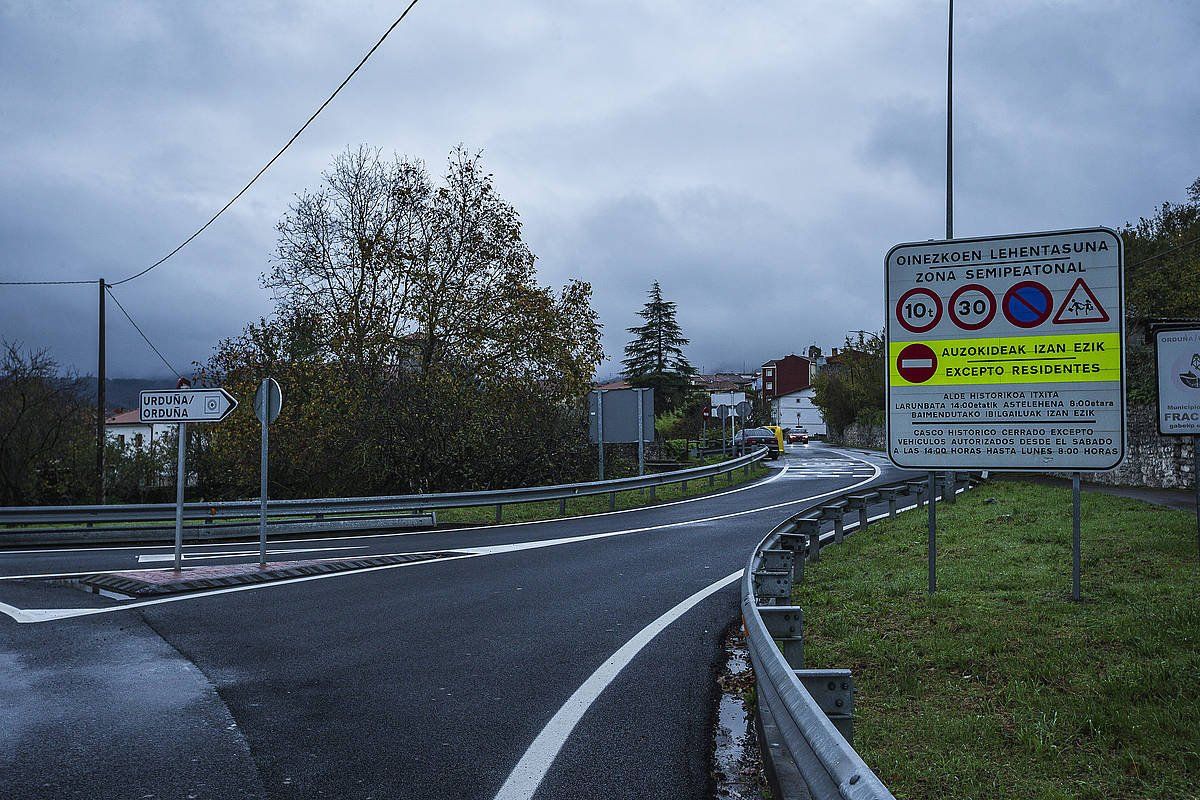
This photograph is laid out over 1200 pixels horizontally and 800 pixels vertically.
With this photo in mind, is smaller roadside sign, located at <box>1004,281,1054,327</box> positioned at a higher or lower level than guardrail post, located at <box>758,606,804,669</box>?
higher

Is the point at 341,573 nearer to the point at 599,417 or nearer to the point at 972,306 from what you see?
the point at 972,306

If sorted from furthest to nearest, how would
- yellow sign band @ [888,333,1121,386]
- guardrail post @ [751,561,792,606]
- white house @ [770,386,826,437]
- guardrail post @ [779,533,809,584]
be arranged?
white house @ [770,386,826,437] → guardrail post @ [779,533,809,584] → yellow sign band @ [888,333,1121,386] → guardrail post @ [751,561,792,606]

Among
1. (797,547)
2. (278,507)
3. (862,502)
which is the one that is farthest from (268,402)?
(862,502)

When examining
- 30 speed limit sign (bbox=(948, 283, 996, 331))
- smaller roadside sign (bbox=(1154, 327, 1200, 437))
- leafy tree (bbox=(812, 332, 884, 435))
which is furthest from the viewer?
leafy tree (bbox=(812, 332, 884, 435))

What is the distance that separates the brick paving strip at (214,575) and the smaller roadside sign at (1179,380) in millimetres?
9469

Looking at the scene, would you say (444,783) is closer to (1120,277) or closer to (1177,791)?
(1177,791)

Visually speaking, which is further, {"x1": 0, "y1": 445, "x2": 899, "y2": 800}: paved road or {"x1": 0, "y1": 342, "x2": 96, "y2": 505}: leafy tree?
{"x1": 0, "y1": 342, "x2": 96, "y2": 505}: leafy tree

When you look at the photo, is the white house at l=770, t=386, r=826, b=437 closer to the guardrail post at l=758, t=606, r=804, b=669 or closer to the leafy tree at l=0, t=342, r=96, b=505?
the leafy tree at l=0, t=342, r=96, b=505

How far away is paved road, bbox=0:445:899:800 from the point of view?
4.38 meters

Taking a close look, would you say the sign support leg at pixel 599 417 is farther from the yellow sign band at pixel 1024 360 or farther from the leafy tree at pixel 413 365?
the yellow sign band at pixel 1024 360

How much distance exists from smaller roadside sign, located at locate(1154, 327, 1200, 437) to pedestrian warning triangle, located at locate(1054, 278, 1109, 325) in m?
3.67

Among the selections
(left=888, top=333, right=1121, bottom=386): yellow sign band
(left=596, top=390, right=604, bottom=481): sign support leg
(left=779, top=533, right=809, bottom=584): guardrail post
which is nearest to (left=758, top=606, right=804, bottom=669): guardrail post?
(left=888, top=333, right=1121, bottom=386): yellow sign band

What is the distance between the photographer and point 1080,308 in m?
7.89

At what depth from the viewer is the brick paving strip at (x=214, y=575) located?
32.6 feet
